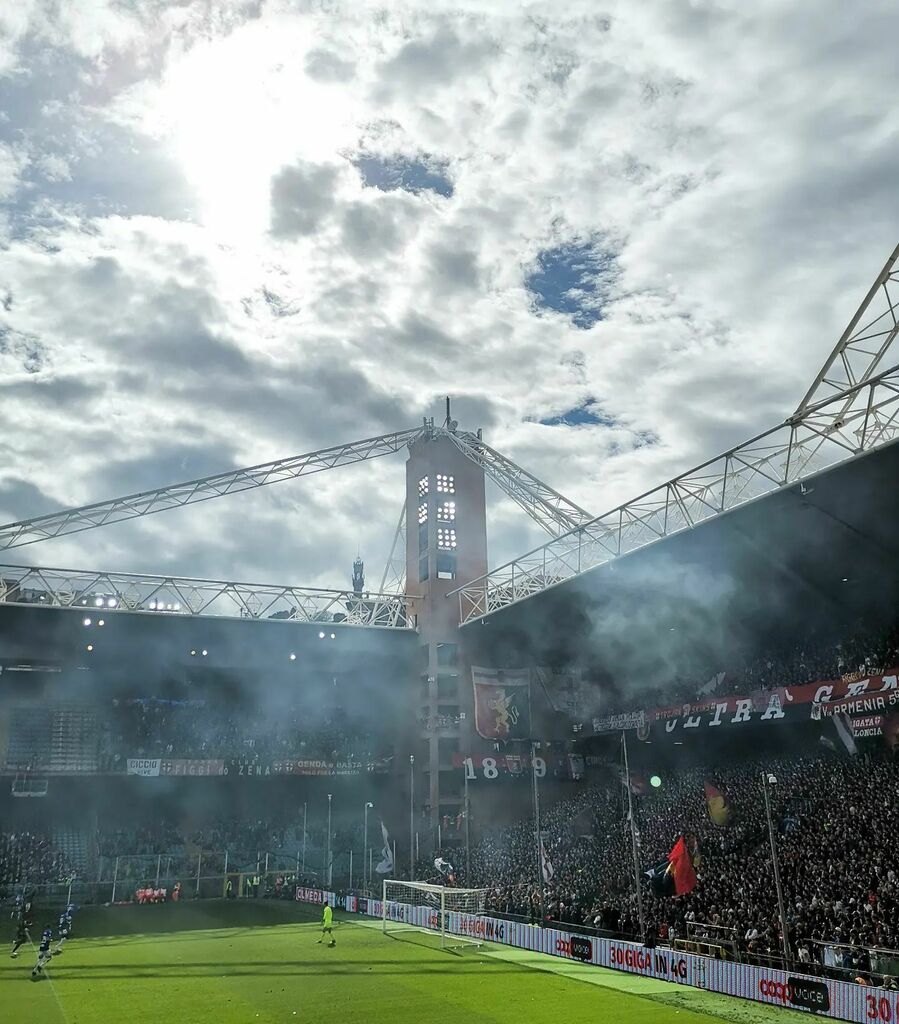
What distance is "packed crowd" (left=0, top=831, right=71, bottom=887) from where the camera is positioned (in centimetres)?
4762

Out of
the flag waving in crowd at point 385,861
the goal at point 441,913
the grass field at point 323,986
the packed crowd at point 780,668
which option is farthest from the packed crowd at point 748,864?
the flag waving in crowd at point 385,861

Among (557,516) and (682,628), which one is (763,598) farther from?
(557,516)

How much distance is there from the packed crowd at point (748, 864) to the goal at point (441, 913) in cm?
148

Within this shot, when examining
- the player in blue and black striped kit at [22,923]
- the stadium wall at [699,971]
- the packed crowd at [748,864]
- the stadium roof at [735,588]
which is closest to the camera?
the stadium wall at [699,971]

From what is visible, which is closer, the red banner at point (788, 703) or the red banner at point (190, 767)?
the red banner at point (788, 703)

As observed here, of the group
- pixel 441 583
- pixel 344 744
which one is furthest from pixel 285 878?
pixel 441 583

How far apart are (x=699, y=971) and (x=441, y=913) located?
43.6 ft

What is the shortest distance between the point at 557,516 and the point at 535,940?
121 ft

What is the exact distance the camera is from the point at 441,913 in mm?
35000

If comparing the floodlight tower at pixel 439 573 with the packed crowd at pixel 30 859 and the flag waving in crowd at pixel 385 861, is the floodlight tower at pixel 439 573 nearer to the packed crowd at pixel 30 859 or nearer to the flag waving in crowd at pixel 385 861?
the flag waving in crowd at pixel 385 861

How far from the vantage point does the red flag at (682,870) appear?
33.1 meters

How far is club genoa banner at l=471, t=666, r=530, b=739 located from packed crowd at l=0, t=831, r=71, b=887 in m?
26.7

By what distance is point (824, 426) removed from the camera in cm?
2956

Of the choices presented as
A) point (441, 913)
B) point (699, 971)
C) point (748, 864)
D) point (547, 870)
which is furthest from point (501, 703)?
point (699, 971)
